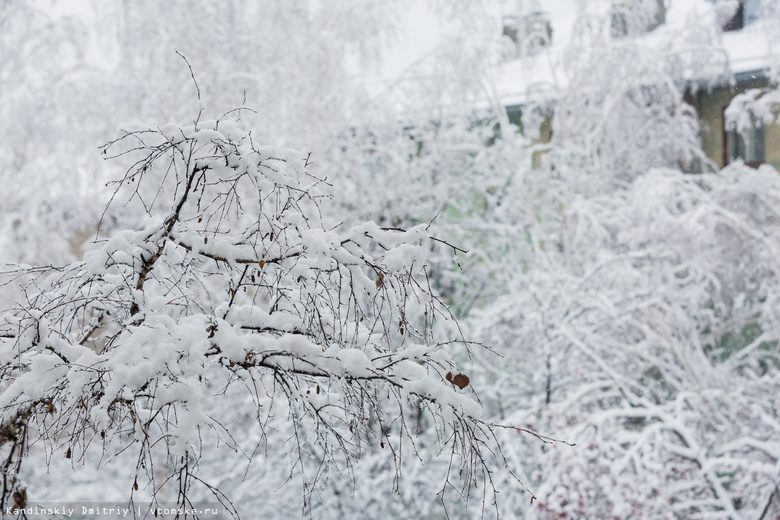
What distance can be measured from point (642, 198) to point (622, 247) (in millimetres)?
735

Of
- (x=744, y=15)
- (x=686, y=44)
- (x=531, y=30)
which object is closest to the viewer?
(x=686, y=44)

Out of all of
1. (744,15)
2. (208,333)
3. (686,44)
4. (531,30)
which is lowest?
(208,333)

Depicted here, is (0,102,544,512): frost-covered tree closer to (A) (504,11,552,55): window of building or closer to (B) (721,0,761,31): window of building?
(A) (504,11,552,55): window of building

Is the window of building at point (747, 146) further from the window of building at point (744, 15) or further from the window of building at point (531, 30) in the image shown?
the window of building at point (531, 30)

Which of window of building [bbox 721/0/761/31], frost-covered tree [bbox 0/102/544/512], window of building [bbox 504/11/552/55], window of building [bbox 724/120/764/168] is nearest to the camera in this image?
frost-covered tree [bbox 0/102/544/512]

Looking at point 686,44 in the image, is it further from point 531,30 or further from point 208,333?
point 208,333

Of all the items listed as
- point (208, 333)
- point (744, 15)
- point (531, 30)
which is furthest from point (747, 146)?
point (208, 333)

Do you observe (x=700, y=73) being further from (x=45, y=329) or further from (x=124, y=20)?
(x=45, y=329)

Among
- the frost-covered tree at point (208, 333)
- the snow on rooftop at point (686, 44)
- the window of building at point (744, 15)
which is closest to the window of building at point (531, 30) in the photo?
the snow on rooftop at point (686, 44)

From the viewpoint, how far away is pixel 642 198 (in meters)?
5.82

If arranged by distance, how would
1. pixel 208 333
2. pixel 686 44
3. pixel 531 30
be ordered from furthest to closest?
pixel 531 30, pixel 686 44, pixel 208 333

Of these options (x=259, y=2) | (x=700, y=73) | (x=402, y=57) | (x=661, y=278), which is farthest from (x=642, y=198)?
(x=259, y=2)

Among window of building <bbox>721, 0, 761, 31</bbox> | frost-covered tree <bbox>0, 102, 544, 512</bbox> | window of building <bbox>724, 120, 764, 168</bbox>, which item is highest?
window of building <bbox>721, 0, 761, 31</bbox>

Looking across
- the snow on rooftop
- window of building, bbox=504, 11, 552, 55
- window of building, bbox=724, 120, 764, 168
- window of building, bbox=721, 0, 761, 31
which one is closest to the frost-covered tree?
the snow on rooftop
